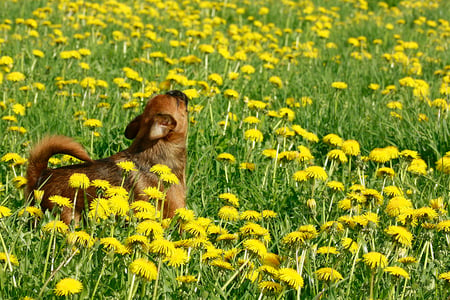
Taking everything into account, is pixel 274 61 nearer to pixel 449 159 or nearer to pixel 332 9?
pixel 449 159

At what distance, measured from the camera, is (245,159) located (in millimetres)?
4539

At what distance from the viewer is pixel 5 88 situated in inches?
204

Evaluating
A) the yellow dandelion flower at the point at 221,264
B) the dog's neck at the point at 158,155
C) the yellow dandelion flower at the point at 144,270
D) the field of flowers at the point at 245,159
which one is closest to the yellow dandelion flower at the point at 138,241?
the field of flowers at the point at 245,159

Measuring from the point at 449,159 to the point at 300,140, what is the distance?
5.19 feet

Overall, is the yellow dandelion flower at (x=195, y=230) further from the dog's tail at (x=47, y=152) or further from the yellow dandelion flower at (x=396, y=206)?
the dog's tail at (x=47, y=152)

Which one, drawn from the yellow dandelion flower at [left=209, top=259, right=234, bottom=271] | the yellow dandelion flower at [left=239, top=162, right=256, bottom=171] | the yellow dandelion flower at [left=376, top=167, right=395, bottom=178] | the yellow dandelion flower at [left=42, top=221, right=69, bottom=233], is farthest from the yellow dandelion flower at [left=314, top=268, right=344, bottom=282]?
the yellow dandelion flower at [left=239, top=162, right=256, bottom=171]

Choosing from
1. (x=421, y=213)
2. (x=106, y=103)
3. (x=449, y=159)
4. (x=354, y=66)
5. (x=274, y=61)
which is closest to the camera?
(x=421, y=213)

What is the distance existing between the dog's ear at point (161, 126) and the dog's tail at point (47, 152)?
0.49 m

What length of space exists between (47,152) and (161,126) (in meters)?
0.73

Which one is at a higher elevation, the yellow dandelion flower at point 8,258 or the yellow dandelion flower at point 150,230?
the yellow dandelion flower at point 150,230

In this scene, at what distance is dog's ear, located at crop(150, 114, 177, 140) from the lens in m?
4.00

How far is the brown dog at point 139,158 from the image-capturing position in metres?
3.59

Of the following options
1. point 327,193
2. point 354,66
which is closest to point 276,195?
point 327,193

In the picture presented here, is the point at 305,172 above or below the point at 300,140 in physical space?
above
